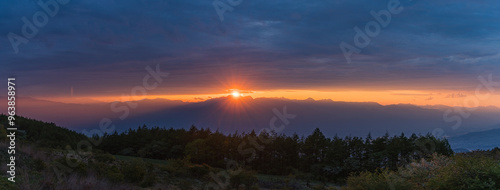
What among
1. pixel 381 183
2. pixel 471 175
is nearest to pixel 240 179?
pixel 381 183

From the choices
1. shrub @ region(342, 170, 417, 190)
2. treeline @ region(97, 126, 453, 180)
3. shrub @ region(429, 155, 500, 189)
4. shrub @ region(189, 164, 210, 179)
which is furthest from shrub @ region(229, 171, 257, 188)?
treeline @ region(97, 126, 453, 180)

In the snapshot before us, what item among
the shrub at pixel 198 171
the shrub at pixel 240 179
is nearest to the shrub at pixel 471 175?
the shrub at pixel 240 179

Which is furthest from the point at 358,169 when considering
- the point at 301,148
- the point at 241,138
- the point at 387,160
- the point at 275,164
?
the point at 241,138

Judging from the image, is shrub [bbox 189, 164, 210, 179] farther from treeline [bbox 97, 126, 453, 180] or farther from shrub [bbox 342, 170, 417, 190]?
shrub [bbox 342, 170, 417, 190]

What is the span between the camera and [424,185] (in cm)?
1277

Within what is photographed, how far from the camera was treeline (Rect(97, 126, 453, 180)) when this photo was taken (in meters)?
32.5

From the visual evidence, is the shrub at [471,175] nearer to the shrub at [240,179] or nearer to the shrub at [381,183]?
the shrub at [381,183]

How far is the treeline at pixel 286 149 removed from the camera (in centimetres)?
3247

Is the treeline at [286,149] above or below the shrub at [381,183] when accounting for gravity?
below

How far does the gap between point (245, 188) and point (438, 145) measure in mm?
24274

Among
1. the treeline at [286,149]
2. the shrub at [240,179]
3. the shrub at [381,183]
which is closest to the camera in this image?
the shrub at [381,183]

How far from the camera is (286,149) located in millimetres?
36969

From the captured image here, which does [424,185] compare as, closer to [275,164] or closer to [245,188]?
[245,188]

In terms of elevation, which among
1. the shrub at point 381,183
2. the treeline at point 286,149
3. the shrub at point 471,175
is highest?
the shrub at point 471,175
